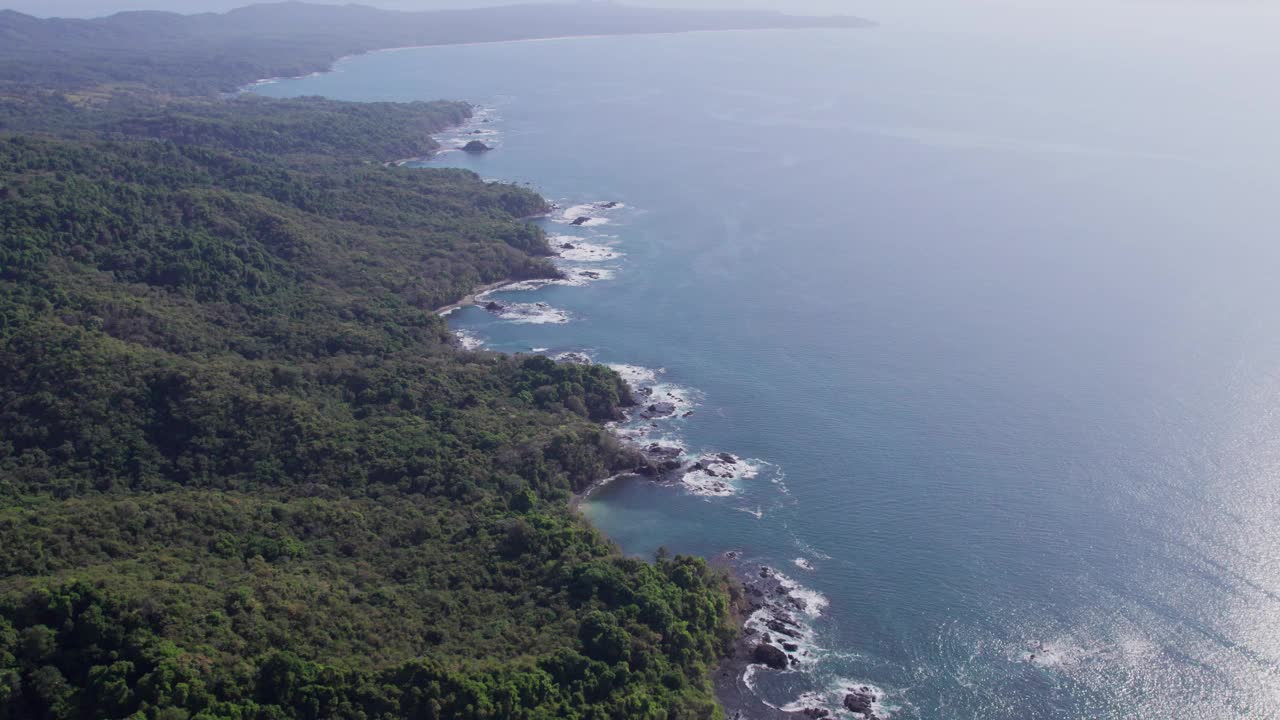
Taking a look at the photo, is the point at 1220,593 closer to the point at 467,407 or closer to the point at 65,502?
the point at 467,407

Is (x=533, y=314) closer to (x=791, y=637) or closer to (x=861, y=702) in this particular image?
(x=791, y=637)

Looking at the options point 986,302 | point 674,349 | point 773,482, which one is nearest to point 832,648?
point 773,482

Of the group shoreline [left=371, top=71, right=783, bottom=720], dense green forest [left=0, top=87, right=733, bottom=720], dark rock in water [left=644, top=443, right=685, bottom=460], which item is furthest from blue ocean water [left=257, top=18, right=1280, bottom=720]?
dense green forest [left=0, top=87, right=733, bottom=720]

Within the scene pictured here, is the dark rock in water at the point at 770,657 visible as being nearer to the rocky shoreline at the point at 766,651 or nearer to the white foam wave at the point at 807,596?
the rocky shoreline at the point at 766,651

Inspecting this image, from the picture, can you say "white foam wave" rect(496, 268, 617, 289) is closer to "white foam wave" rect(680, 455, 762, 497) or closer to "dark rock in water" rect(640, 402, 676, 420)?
"dark rock in water" rect(640, 402, 676, 420)

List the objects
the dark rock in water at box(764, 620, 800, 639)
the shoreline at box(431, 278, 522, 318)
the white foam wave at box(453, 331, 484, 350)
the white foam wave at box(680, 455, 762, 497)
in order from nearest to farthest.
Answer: the dark rock in water at box(764, 620, 800, 639) → the white foam wave at box(680, 455, 762, 497) → the white foam wave at box(453, 331, 484, 350) → the shoreline at box(431, 278, 522, 318)

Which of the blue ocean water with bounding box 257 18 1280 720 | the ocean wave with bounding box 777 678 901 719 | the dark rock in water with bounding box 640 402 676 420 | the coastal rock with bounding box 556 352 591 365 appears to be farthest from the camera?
the coastal rock with bounding box 556 352 591 365
